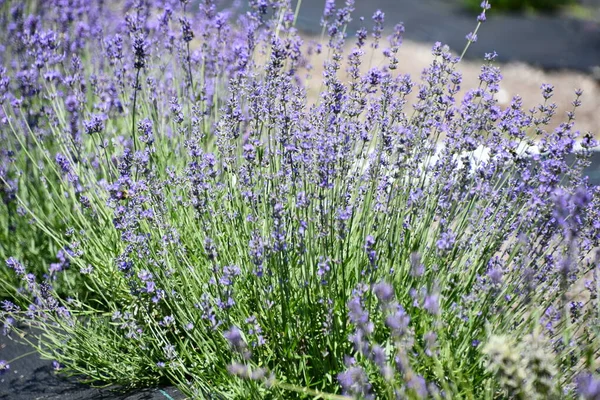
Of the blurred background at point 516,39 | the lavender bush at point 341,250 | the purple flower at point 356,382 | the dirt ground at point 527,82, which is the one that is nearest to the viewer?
the purple flower at point 356,382

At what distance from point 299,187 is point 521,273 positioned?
3.46ft

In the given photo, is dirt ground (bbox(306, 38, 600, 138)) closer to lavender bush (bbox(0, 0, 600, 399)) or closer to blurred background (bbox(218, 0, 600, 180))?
blurred background (bbox(218, 0, 600, 180))

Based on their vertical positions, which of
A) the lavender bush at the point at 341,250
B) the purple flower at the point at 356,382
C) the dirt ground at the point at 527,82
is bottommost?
the purple flower at the point at 356,382

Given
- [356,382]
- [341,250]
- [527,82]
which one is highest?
[527,82]

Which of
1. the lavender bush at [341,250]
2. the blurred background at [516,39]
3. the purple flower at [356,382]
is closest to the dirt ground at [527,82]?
the blurred background at [516,39]

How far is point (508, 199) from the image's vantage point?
2947 millimetres

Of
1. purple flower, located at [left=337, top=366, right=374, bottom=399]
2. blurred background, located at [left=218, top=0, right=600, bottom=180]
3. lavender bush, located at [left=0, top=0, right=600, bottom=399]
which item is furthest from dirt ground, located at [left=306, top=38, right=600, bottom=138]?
purple flower, located at [left=337, top=366, right=374, bottom=399]

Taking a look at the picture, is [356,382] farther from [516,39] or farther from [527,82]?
[516,39]

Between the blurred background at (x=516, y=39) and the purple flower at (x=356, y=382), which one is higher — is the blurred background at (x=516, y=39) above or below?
above

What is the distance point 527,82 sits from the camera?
789cm

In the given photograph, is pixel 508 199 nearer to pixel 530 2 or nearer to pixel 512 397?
pixel 512 397

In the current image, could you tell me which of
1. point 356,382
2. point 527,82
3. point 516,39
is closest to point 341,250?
point 356,382

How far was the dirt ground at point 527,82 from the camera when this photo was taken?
704cm

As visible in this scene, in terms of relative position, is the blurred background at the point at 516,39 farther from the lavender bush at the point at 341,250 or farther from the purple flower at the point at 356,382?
the purple flower at the point at 356,382
